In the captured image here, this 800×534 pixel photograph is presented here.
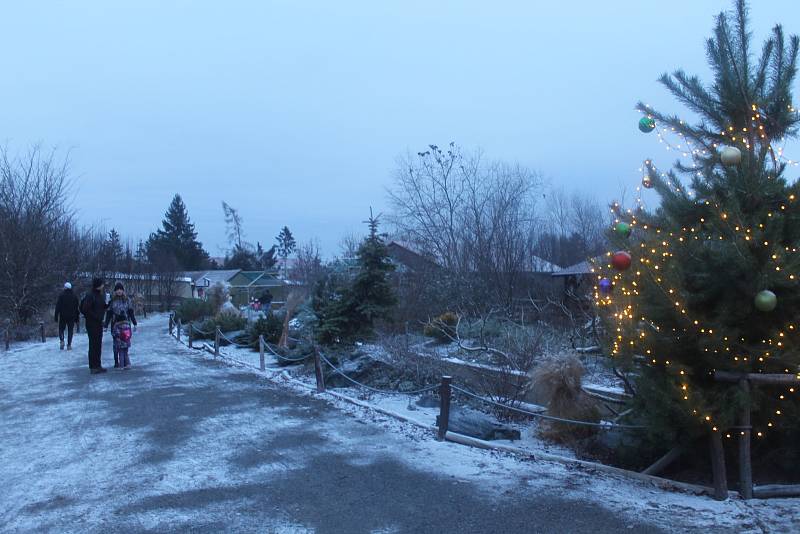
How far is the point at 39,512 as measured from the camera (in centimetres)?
558

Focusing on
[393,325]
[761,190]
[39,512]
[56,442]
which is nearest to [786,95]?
[761,190]

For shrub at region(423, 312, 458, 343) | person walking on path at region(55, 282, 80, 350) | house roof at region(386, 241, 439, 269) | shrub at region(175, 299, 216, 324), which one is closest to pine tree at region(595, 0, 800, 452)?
shrub at region(423, 312, 458, 343)

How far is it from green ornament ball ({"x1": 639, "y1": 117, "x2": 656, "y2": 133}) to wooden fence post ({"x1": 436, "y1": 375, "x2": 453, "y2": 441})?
3489 millimetres

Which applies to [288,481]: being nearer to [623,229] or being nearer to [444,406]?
[444,406]

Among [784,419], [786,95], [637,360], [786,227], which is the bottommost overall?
[784,419]

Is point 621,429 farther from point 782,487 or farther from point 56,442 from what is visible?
point 56,442

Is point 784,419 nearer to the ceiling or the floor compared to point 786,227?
nearer to the floor

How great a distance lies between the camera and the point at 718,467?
5.81 meters

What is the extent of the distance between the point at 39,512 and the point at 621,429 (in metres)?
5.38

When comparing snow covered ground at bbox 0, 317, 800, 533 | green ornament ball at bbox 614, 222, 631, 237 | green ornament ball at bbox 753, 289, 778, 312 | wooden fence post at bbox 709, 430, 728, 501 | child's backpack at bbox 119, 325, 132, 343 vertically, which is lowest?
snow covered ground at bbox 0, 317, 800, 533

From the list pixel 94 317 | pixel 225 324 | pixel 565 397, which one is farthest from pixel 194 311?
pixel 565 397

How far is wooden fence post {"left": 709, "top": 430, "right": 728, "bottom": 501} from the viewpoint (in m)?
5.77

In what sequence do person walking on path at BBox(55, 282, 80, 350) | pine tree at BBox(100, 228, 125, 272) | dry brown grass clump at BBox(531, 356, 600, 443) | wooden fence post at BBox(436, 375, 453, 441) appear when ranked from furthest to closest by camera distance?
pine tree at BBox(100, 228, 125, 272) → person walking on path at BBox(55, 282, 80, 350) → wooden fence post at BBox(436, 375, 453, 441) → dry brown grass clump at BBox(531, 356, 600, 443)

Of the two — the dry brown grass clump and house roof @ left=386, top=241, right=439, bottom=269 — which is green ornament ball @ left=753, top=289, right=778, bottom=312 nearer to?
the dry brown grass clump
